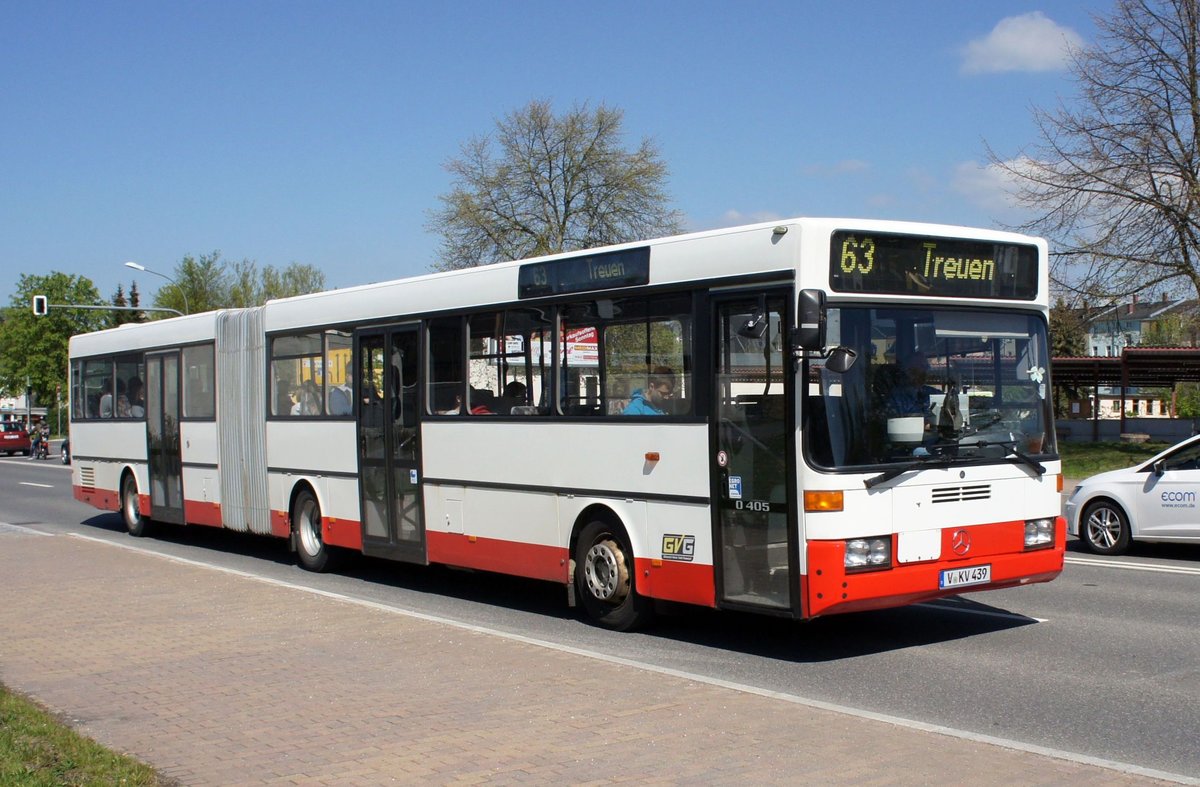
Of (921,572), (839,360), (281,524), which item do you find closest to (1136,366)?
(281,524)

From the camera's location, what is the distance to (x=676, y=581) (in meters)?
9.77

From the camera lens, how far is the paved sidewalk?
243 inches

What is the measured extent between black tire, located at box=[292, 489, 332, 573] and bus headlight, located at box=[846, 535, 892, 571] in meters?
8.07

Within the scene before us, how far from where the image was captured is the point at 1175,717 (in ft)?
23.8

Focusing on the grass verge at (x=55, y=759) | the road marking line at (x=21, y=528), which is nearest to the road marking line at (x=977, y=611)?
the grass verge at (x=55, y=759)

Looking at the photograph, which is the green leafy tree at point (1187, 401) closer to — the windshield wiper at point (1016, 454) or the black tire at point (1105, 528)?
the black tire at point (1105, 528)

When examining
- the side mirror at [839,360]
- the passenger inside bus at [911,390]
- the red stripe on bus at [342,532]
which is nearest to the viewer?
the side mirror at [839,360]

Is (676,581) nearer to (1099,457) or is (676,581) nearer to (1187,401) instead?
(1099,457)

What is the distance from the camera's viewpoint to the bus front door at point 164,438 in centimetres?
1833

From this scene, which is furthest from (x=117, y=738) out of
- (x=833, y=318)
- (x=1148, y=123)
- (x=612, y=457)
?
(x=1148, y=123)

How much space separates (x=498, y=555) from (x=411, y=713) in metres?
4.44

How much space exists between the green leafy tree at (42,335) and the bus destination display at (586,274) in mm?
81986

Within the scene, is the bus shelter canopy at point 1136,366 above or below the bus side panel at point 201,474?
above

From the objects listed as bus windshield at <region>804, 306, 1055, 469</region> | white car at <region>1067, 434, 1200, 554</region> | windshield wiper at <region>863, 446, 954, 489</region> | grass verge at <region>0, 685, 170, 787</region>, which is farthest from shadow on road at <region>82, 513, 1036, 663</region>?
grass verge at <region>0, 685, 170, 787</region>
